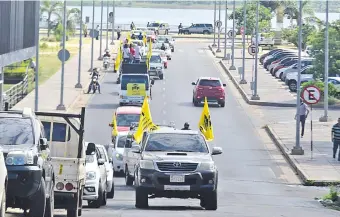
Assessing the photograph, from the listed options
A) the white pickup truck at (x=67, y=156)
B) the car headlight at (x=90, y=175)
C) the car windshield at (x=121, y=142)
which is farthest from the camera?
the car windshield at (x=121, y=142)

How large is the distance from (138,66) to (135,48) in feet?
44.6

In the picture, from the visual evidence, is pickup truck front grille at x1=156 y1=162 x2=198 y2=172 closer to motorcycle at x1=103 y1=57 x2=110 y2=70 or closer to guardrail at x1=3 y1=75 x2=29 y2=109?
guardrail at x1=3 y1=75 x2=29 y2=109

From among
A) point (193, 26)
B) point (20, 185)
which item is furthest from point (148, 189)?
point (193, 26)

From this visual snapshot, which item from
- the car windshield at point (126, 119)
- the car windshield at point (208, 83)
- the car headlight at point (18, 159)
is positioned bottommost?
the car windshield at point (126, 119)

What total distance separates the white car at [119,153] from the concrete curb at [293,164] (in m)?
5.70

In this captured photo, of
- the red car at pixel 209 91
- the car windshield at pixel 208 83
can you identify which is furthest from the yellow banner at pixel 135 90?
the car windshield at pixel 208 83

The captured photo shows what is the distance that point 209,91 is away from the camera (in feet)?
201

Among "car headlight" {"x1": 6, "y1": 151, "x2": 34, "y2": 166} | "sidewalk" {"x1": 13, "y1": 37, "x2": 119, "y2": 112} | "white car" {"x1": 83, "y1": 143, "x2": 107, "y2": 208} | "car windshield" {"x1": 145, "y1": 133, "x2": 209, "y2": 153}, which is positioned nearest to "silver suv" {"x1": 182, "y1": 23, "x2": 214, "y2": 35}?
"sidewalk" {"x1": 13, "y1": 37, "x2": 119, "y2": 112}

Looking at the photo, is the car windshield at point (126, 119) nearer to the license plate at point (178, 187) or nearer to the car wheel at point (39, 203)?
the license plate at point (178, 187)

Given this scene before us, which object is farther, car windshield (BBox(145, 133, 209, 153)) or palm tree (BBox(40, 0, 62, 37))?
palm tree (BBox(40, 0, 62, 37))

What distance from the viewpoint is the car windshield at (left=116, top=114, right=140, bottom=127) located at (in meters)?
45.0

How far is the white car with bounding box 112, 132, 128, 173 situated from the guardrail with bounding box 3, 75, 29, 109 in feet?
54.2

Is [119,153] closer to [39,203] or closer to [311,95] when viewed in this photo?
[311,95]

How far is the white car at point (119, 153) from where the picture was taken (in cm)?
3800
